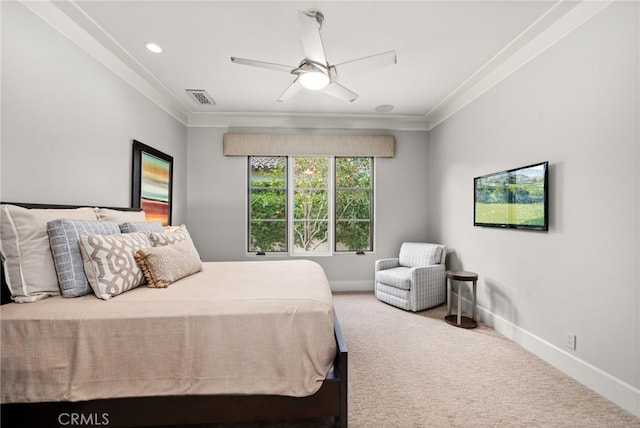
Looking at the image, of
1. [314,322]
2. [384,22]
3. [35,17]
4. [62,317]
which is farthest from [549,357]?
[35,17]

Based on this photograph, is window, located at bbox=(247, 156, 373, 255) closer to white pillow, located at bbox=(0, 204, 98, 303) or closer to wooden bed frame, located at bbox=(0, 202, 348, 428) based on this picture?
white pillow, located at bbox=(0, 204, 98, 303)

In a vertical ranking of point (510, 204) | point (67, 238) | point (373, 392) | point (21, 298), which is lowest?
A: point (373, 392)

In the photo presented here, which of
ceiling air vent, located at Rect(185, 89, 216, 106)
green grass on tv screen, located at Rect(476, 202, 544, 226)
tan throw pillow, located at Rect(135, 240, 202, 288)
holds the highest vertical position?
ceiling air vent, located at Rect(185, 89, 216, 106)

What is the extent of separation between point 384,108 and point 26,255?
4068 mm

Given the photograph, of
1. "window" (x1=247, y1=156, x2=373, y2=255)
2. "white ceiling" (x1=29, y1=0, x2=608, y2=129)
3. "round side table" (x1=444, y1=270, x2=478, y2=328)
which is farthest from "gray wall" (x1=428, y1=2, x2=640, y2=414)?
"window" (x1=247, y1=156, x2=373, y2=255)

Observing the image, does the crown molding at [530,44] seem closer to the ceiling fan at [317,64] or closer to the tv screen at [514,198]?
the tv screen at [514,198]

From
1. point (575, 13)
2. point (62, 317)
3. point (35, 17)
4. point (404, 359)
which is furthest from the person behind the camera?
point (404, 359)

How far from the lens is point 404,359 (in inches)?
98.6

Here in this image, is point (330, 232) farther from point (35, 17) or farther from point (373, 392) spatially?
point (35, 17)

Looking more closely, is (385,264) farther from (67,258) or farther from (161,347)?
(67,258)

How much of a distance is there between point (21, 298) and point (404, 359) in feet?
8.45

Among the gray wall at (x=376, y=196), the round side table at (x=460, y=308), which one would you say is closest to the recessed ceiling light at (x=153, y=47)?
the gray wall at (x=376, y=196)

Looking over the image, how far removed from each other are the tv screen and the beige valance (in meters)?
1.67

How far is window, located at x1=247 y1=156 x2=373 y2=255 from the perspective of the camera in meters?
4.77
